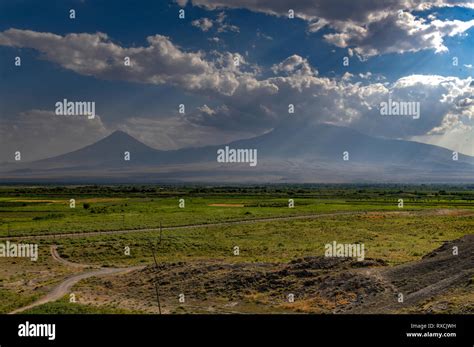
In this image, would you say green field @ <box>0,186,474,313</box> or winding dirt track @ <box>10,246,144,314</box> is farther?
green field @ <box>0,186,474,313</box>

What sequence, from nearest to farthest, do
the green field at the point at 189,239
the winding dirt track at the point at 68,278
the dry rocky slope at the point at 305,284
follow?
the dry rocky slope at the point at 305,284, the winding dirt track at the point at 68,278, the green field at the point at 189,239

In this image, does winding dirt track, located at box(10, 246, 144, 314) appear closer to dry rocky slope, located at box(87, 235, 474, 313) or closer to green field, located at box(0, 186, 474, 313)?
green field, located at box(0, 186, 474, 313)

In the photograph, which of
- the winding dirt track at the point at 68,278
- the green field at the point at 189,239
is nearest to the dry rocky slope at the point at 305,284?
the winding dirt track at the point at 68,278

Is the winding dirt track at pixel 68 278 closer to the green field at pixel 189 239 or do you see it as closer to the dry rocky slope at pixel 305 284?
the green field at pixel 189 239

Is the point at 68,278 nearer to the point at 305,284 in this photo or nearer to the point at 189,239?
the point at 305,284

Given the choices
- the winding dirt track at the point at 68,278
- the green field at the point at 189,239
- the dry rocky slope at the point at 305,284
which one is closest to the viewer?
the dry rocky slope at the point at 305,284

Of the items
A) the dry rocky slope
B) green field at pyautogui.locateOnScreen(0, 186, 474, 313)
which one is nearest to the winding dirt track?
green field at pyautogui.locateOnScreen(0, 186, 474, 313)

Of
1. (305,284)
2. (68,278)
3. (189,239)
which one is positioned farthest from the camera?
(189,239)

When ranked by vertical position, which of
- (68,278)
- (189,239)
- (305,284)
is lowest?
(68,278)

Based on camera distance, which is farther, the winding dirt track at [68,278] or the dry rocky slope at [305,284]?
the winding dirt track at [68,278]

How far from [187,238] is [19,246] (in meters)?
19.0

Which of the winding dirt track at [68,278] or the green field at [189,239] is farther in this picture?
the green field at [189,239]

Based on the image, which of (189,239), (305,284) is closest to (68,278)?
(305,284)
